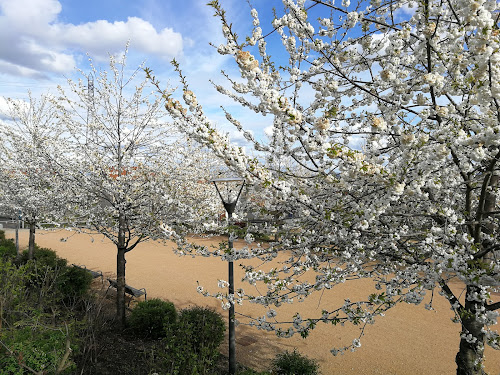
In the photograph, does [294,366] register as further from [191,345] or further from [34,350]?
[34,350]

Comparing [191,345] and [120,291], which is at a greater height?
[120,291]

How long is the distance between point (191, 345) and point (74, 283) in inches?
194

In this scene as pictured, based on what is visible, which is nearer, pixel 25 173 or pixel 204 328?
pixel 204 328

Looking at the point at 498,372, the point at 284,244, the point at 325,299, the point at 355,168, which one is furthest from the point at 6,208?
the point at 498,372

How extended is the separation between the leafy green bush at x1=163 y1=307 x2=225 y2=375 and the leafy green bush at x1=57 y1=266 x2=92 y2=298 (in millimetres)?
3864

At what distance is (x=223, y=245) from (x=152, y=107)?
460 centimetres

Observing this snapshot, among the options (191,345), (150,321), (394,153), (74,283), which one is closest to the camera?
(394,153)

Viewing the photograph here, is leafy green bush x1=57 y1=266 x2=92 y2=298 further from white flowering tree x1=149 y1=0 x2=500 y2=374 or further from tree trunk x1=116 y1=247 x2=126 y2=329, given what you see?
white flowering tree x1=149 y1=0 x2=500 y2=374

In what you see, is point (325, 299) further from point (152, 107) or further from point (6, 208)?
point (6, 208)

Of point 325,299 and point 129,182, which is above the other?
point 129,182

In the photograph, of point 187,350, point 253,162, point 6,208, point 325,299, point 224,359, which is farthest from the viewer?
point 6,208

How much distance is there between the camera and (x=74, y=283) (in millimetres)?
8211

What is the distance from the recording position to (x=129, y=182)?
21.1 ft

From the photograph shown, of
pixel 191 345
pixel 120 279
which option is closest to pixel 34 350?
pixel 191 345
